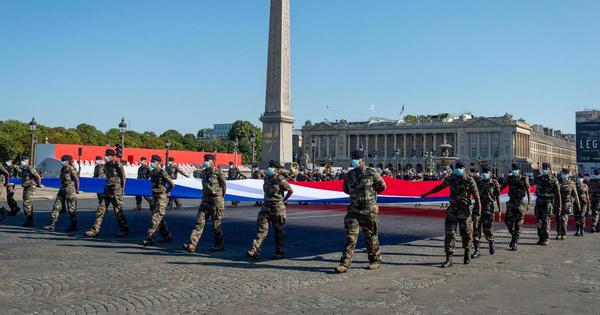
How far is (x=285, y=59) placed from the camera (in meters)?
29.2

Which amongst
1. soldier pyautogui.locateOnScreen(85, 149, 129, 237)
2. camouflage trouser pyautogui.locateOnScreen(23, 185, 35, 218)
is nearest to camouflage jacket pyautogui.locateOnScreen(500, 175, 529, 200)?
soldier pyautogui.locateOnScreen(85, 149, 129, 237)

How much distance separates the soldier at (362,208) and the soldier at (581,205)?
8.96 meters

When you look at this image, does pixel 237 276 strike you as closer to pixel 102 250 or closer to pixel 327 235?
pixel 102 250

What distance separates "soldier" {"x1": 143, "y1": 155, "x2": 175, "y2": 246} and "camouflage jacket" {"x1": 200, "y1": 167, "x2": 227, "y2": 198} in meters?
1.16

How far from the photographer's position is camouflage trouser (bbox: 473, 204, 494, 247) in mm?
11039

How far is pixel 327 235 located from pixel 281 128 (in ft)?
53.6

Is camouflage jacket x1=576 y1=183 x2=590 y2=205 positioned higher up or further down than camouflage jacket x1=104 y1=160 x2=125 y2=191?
further down

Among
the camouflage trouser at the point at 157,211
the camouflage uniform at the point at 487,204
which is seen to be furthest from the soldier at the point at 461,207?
the camouflage trouser at the point at 157,211

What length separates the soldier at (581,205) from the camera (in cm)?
1566

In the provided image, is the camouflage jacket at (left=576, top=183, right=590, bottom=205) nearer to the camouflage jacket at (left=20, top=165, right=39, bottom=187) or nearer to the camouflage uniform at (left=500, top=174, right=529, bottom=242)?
the camouflage uniform at (left=500, top=174, right=529, bottom=242)

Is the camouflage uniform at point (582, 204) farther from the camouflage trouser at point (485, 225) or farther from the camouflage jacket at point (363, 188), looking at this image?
the camouflage jacket at point (363, 188)

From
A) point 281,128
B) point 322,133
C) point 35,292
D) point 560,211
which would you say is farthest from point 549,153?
point 35,292

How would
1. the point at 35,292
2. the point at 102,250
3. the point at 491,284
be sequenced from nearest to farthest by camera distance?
the point at 35,292
the point at 491,284
the point at 102,250

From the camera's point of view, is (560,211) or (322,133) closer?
(560,211)
